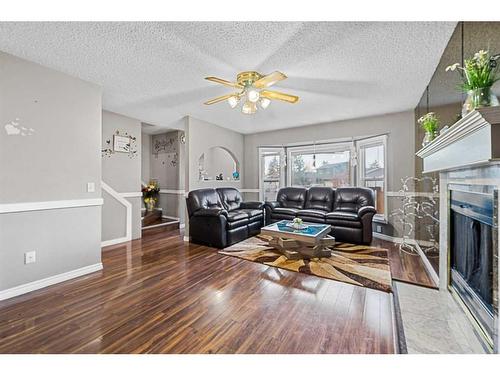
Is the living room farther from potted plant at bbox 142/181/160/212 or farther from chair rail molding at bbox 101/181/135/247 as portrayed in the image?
potted plant at bbox 142/181/160/212

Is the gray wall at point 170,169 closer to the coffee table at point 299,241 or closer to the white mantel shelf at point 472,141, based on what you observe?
the coffee table at point 299,241

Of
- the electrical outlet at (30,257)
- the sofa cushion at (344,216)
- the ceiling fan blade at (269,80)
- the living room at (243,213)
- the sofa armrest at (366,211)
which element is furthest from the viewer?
the sofa cushion at (344,216)

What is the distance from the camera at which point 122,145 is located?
4.37 meters

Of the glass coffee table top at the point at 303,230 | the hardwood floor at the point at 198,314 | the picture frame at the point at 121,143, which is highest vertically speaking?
the picture frame at the point at 121,143

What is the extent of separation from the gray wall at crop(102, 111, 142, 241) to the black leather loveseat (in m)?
2.83

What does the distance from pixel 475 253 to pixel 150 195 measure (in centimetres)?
629

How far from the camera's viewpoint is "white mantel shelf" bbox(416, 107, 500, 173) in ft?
3.91

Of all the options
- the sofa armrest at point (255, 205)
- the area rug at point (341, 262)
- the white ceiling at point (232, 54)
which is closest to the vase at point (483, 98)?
the white ceiling at point (232, 54)

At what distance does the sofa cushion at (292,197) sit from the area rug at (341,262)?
142 cm

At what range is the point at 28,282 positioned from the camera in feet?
7.56

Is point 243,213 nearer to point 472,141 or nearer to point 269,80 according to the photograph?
point 269,80

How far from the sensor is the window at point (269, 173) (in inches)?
238
